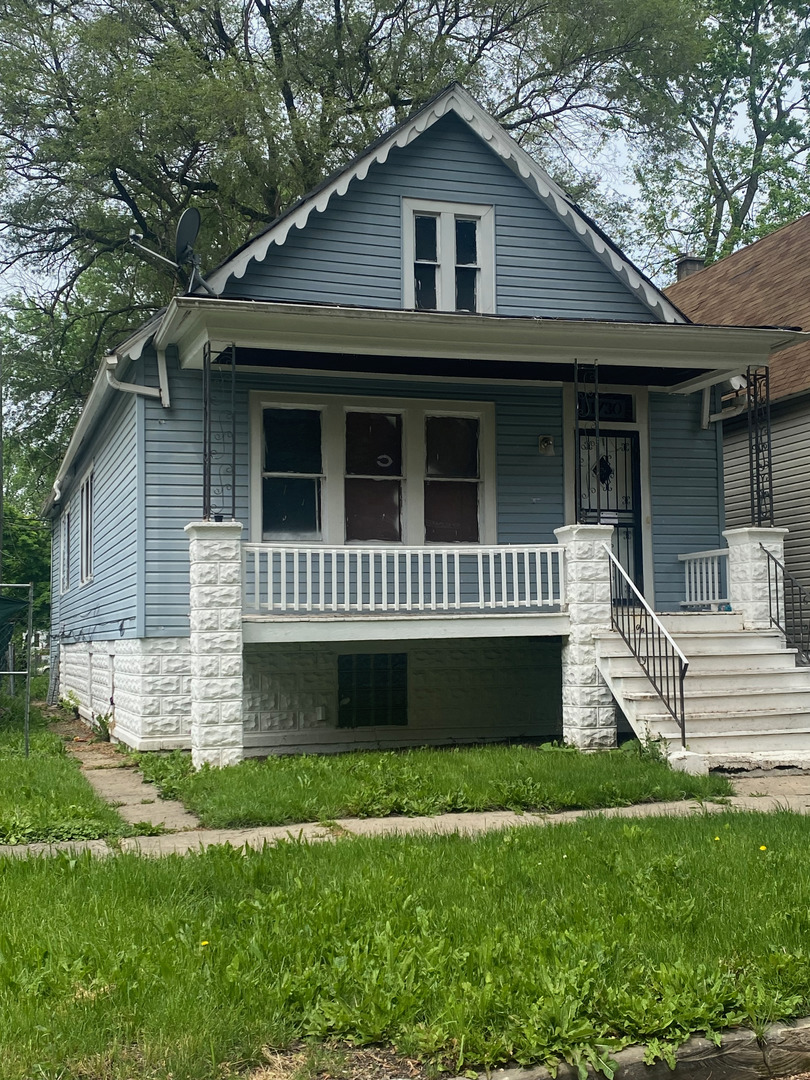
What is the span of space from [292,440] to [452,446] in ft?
6.77

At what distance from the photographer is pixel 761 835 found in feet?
22.9

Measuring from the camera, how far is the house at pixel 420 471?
11.8 meters

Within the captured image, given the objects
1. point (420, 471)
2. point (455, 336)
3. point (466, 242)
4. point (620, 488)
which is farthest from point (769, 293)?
point (455, 336)

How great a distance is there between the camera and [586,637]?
11891 millimetres

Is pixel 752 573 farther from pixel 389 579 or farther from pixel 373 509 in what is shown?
pixel 373 509

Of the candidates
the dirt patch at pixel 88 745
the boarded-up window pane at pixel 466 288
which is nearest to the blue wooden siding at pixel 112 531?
the dirt patch at pixel 88 745

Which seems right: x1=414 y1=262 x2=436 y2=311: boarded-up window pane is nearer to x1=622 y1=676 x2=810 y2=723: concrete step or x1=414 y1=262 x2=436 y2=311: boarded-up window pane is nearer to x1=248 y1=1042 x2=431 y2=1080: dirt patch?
x1=622 y1=676 x2=810 y2=723: concrete step

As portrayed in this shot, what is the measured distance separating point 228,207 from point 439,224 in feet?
44.0

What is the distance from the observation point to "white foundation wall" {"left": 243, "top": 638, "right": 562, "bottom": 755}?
1300cm

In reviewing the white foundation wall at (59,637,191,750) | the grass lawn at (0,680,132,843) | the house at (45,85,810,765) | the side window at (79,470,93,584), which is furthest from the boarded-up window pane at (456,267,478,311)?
the grass lawn at (0,680,132,843)

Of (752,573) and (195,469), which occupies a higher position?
(195,469)

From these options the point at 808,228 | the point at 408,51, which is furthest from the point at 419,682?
the point at 408,51

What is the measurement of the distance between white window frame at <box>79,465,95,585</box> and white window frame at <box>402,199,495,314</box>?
6606 mm

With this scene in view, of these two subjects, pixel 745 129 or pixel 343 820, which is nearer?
pixel 343 820
